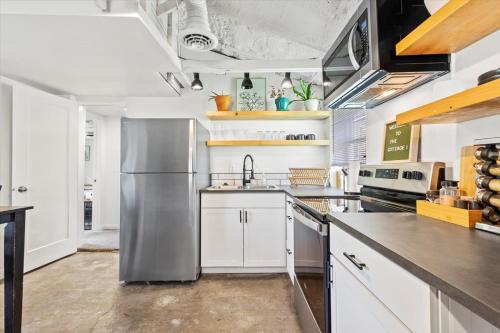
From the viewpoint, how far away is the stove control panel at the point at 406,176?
1.35m

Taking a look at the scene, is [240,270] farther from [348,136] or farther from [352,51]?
[352,51]

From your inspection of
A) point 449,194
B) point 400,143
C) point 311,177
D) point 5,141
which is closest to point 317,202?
point 400,143

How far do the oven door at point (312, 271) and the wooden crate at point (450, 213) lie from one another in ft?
1.50

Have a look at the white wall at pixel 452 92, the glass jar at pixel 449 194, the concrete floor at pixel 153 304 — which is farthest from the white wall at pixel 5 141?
the glass jar at pixel 449 194

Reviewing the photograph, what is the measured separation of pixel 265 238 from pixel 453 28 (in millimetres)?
2320

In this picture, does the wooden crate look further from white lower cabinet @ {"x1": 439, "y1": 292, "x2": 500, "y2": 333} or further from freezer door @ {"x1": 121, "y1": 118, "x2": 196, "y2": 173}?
freezer door @ {"x1": 121, "y1": 118, "x2": 196, "y2": 173}

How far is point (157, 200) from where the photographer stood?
8.89 ft

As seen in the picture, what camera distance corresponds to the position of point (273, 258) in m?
2.87

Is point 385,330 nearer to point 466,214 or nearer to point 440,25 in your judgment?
point 466,214

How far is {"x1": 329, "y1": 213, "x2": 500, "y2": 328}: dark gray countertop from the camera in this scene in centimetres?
50

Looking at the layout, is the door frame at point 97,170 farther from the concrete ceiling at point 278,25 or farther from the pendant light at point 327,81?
the pendant light at point 327,81

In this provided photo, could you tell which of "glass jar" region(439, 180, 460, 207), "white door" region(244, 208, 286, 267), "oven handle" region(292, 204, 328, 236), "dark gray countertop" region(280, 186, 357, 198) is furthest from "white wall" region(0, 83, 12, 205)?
"glass jar" region(439, 180, 460, 207)

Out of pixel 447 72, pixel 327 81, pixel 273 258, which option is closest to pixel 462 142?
pixel 447 72

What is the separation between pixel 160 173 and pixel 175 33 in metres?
Answer: 1.40
